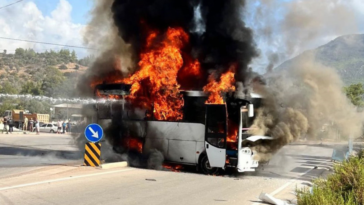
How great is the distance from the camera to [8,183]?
10.4m

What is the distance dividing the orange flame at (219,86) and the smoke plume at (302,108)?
3.59 feet

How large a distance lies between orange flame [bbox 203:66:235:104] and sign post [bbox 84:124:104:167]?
412 centimetres

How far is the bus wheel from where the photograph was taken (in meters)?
14.0

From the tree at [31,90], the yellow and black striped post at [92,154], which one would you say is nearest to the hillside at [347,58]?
the tree at [31,90]

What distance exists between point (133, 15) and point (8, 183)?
10.4 m

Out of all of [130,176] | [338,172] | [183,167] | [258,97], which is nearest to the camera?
[338,172]

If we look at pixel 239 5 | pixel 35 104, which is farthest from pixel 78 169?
pixel 35 104

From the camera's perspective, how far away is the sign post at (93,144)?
1384cm

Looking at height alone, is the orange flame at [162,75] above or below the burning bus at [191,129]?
above

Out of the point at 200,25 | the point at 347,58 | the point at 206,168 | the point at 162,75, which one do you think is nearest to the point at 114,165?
the point at 206,168

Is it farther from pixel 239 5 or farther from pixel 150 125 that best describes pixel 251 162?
pixel 239 5

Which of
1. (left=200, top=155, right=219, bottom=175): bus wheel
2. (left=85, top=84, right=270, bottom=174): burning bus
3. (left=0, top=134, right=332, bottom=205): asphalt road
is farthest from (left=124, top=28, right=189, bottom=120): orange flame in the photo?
(left=0, top=134, right=332, bottom=205): asphalt road

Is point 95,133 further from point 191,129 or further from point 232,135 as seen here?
point 232,135

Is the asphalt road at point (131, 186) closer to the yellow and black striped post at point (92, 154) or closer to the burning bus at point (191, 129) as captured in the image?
the yellow and black striped post at point (92, 154)
